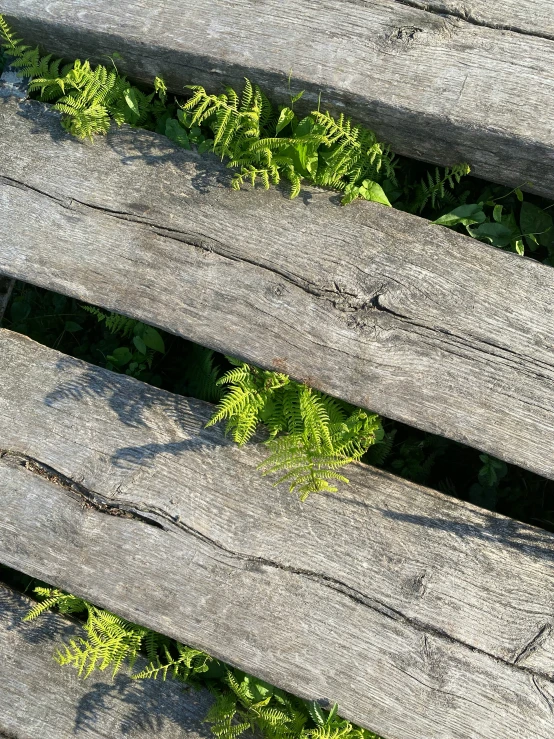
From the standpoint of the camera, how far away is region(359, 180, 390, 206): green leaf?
3.10 meters

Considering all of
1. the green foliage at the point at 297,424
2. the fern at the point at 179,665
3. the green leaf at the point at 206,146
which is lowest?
the fern at the point at 179,665

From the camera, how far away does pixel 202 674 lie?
3.43 meters

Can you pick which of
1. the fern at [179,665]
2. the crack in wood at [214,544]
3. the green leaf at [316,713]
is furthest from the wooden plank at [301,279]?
the fern at [179,665]

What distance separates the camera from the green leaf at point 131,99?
326 cm

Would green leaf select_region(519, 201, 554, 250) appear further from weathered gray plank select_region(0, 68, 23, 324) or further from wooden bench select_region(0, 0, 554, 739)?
weathered gray plank select_region(0, 68, 23, 324)

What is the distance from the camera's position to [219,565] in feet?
10.2

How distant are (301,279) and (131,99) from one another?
126 centimetres

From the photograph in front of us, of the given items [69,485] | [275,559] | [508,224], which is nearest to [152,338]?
[69,485]

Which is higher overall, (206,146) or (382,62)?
(382,62)

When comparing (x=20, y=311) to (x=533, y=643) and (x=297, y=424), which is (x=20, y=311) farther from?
(x=533, y=643)

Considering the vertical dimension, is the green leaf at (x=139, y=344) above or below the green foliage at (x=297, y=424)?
below

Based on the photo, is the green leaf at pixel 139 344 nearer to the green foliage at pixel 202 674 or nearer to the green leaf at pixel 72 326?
the green leaf at pixel 72 326

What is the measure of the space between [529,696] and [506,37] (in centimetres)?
283

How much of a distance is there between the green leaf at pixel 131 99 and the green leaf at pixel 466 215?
5.12 feet
